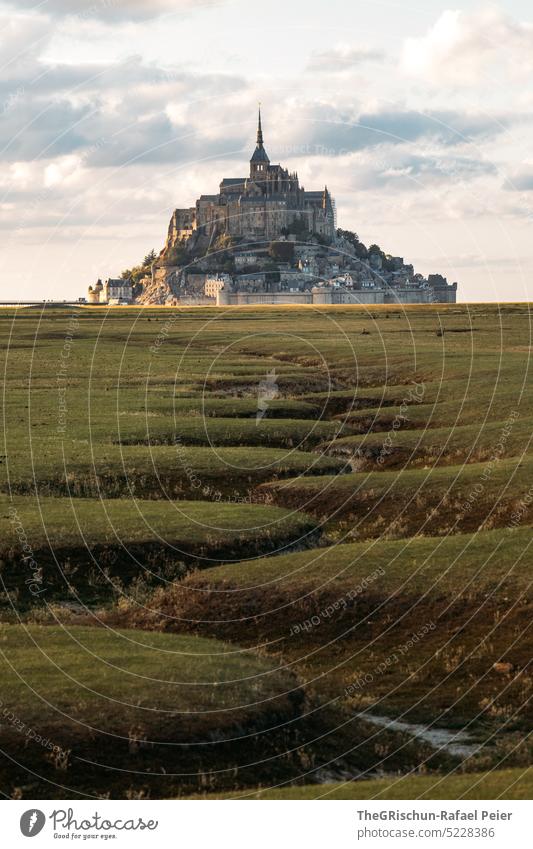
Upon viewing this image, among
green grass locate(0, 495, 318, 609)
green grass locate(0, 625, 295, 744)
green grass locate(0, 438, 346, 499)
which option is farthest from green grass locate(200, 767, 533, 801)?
green grass locate(0, 438, 346, 499)

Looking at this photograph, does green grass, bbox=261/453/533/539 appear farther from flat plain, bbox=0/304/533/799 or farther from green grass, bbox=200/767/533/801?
green grass, bbox=200/767/533/801

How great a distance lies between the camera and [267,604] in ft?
108

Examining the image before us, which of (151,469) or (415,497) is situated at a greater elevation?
(151,469)

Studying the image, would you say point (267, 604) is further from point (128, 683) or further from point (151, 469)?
point (151, 469)

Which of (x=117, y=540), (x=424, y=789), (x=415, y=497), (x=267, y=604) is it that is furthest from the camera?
(x=415, y=497)

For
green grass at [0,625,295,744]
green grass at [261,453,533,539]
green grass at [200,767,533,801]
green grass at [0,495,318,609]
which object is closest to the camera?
green grass at [200,767,533,801]

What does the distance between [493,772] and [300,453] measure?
108ft

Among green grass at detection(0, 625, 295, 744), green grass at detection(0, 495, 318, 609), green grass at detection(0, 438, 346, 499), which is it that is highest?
green grass at detection(0, 438, 346, 499)

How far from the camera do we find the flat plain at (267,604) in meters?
23.3

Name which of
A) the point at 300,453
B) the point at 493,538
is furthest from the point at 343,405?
the point at 493,538

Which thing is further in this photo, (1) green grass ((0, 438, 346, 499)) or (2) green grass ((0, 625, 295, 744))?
(1) green grass ((0, 438, 346, 499))

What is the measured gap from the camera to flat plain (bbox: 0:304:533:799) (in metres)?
23.3

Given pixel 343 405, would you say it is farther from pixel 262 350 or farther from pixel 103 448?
pixel 262 350

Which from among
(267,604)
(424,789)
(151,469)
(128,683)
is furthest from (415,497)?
(424,789)
